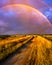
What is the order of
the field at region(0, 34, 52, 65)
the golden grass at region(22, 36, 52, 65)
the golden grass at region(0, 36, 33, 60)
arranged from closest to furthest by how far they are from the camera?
1. the golden grass at region(22, 36, 52, 65)
2. the field at region(0, 34, 52, 65)
3. the golden grass at region(0, 36, 33, 60)

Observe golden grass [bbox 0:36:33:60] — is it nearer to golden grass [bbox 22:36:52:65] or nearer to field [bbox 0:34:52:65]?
field [bbox 0:34:52:65]

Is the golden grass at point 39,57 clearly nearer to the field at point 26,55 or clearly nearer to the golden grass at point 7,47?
the field at point 26,55

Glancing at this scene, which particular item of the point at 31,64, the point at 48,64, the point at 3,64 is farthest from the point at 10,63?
the point at 48,64

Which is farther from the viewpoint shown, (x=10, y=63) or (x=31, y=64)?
(x=10, y=63)

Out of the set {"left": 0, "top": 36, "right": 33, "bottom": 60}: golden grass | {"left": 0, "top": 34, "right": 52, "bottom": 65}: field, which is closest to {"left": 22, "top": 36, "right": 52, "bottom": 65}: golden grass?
{"left": 0, "top": 34, "right": 52, "bottom": 65}: field

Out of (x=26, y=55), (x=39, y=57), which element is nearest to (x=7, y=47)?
(x=26, y=55)

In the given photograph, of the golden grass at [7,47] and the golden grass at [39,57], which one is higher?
the golden grass at [7,47]

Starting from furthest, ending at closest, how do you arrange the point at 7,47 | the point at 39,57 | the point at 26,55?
1. the point at 7,47
2. the point at 26,55
3. the point at 39,57

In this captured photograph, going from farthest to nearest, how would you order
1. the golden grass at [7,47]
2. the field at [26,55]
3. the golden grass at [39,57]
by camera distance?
the golden grass at [7,47] → the field at [26,55] → the golden grass at [39,57]

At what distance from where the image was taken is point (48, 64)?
55.1 feet

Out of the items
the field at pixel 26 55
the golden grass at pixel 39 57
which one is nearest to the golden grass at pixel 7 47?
the field at pixel 26 55

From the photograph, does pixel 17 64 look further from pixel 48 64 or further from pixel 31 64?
pixel 48 64

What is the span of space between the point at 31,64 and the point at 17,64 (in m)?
1.26

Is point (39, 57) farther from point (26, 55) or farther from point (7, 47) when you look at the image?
point (7, 47)
